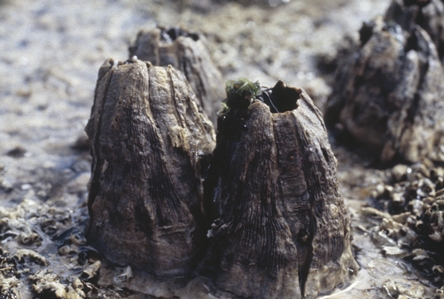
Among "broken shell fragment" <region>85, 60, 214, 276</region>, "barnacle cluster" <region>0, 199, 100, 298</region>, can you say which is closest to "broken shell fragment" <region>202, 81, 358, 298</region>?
"broken shell fragment" <region>85, 60, 214, 276</region>

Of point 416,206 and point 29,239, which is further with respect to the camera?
point 416,206

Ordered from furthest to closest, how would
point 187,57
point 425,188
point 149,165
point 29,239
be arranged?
point 187,57 < point 425,188 < point 29,239 < point 149,165

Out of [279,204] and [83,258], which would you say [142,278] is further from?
[279,204]

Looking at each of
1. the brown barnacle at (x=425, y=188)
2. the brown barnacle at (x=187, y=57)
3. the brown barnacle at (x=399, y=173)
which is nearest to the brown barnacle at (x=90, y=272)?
the brown barnacle at (x=187, y=57)

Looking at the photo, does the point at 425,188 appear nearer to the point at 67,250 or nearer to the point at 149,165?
the point at 149,165

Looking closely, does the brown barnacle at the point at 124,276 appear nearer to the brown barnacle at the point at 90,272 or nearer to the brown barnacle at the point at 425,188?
the brown barnacle at the point at 90,272

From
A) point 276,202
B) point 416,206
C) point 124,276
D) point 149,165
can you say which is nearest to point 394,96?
point 416,206
